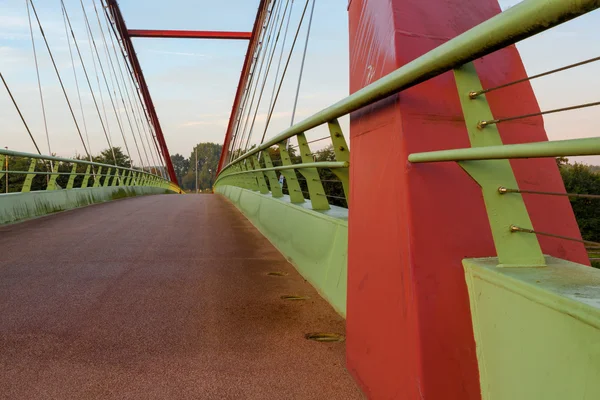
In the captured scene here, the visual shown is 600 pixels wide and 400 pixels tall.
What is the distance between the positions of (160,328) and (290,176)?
254 cm

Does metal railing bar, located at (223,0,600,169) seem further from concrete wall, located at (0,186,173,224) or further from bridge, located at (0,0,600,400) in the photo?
concrete wall, located at (0,186,173,224)

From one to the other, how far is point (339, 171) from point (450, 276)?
1.35m

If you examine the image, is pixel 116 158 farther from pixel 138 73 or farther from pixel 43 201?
pixel 43 201

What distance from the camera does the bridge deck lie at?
85.2 inches

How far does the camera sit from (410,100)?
193cm

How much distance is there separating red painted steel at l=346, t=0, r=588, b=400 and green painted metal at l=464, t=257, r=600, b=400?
0.10m

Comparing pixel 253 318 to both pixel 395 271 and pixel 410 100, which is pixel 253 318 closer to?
pixel 395 271

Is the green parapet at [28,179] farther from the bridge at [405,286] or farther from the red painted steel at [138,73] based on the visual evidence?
the red painted steel at [138,73]

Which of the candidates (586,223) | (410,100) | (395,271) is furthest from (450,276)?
(586,223)

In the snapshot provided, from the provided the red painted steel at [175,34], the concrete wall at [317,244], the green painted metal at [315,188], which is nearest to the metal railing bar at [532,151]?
the concrete wall at [317,244]

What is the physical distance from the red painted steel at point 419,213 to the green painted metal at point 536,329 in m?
0.10

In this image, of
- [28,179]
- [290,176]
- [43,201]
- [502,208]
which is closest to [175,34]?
[43,201]

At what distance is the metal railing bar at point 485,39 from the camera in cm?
107

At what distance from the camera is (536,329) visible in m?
1.31
